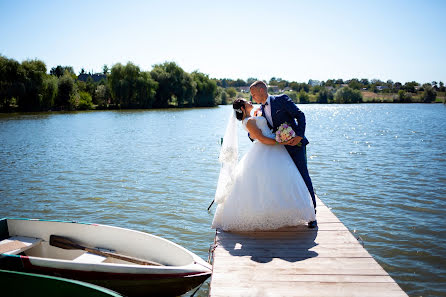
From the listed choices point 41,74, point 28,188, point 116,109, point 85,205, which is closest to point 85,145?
point 28,188

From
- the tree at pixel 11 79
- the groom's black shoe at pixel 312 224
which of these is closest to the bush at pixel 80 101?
the tree at pixel 11 79

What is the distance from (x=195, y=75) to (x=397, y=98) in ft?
259

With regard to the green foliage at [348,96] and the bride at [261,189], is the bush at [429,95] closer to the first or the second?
the green foliage at [348,96]

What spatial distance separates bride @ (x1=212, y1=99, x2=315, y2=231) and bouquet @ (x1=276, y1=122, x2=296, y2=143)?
5.3 inches

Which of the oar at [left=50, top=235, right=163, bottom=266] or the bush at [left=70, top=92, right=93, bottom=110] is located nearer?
the oar at [left=50, top=235, right=163, bottom=266]

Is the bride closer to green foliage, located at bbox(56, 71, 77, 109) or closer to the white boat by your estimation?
the white boat

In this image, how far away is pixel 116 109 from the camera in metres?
67.7

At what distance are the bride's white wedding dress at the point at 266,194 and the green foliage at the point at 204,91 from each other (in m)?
80.8

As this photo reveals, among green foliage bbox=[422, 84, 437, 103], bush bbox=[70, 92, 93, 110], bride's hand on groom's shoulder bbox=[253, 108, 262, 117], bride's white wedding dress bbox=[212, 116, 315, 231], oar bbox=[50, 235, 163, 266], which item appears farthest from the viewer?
green foliage bbox=[422, 84, 437, 103]

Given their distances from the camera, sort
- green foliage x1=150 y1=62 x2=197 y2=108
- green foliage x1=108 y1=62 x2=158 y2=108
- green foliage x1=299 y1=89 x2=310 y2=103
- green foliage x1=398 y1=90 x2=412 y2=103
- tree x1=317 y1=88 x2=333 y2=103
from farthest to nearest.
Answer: green foliage x1=299 y1=89 x2=310 y2=103
tree x1=317 y1=88 x2=333 y2=103
green foliage x1=398 y1=90 x2=412 y2=103
green foliage x1=150 y1=62 x2=197 y2=108
green foliage x1=108 y1=62 x2=158 y2=108

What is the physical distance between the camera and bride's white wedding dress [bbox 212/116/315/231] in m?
5.34

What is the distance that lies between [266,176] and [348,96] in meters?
137

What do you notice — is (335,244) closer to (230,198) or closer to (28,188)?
(230,198)

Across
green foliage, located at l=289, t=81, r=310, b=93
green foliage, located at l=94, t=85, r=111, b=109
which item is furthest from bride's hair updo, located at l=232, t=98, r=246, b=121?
green foliage, located at l=289, t=81, r=310, b=93
